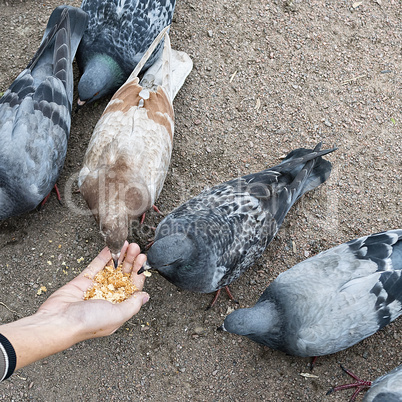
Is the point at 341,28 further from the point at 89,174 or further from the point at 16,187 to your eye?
the point at 16,187

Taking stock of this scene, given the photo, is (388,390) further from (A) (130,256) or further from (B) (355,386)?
(A) (130,256)

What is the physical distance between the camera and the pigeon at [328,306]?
11.7 ft

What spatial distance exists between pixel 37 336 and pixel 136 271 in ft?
3.71

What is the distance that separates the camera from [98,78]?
4.53m

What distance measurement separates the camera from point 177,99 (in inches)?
195

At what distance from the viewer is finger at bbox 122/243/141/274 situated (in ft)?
13.1

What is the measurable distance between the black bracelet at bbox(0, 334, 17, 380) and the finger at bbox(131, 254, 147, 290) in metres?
1.33

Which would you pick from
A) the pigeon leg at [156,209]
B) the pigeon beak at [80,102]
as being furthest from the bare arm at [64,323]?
the pigeon beak at [80,102]

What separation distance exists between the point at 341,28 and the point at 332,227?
8.44 feet

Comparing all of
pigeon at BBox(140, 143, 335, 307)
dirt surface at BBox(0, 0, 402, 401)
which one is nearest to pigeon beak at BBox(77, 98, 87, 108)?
dirt surface at BBox(0, 0, 402, 401)

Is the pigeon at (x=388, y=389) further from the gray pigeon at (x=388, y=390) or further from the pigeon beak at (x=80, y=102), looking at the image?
the pigeon beak at (x=80, y=102)

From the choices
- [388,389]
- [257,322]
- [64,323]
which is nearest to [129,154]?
[64,323]

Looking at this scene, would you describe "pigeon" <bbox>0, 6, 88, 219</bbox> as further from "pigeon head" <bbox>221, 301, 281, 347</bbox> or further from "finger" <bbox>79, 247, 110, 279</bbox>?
"pigeon head" <bbox>221, 301, 281, 347</bbox>

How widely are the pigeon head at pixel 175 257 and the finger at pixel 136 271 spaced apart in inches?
14.0
